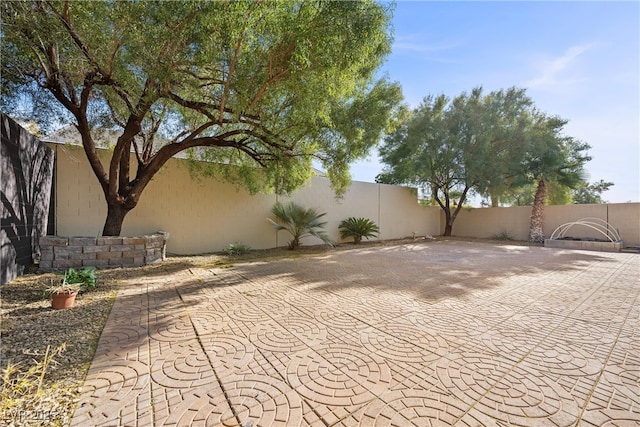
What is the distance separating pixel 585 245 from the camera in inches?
361

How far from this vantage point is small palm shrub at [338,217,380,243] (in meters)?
9.73

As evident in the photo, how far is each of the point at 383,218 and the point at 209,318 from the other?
9418 millimetres

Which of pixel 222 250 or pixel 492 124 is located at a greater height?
pixel 492 124

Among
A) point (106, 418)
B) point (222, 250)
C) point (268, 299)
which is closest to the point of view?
point (106, 418)

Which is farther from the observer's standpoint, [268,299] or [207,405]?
[268,299]

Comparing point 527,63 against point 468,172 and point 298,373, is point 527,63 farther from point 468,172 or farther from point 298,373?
point 298,373

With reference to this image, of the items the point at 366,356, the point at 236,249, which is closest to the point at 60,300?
the point at 366,356

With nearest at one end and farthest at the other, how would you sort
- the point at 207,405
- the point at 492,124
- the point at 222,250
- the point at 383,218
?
the point at 207,405 < the point at 222,250 < the point at 492,124 < the point at 383,218

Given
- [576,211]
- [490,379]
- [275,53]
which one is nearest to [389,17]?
[275,53]

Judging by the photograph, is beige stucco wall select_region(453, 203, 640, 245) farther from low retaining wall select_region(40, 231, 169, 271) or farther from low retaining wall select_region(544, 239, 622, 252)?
low retaining wall select_region(40, 231, 169, 271)

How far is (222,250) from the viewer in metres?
7.46

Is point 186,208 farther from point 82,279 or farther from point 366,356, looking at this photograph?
point 366,356

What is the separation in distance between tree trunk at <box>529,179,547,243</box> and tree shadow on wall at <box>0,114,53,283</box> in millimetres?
14944

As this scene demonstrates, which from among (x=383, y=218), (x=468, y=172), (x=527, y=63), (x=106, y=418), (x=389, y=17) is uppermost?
(x=527, y=63)
